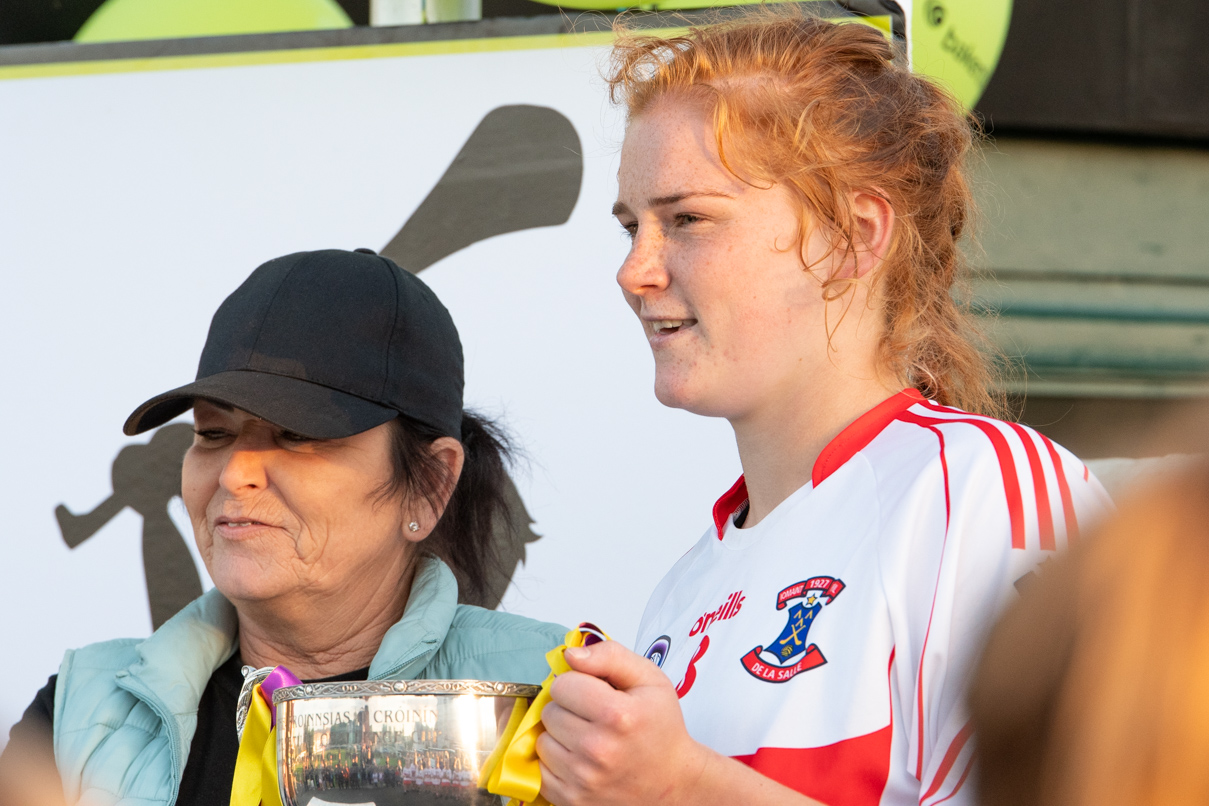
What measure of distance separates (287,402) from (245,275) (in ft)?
2.66

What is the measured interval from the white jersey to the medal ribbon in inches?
15.0

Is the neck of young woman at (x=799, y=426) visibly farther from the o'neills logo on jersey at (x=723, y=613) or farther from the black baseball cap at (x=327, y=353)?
the black baseball cap at (x=327, y=353)

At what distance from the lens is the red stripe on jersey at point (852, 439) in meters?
1.17

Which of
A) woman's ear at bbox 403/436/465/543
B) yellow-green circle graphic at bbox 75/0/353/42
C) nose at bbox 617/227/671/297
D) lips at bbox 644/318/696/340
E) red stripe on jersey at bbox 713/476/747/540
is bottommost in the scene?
woman's ear at bbox 403/436/465/543

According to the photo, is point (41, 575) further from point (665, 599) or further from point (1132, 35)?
point (1132, 35)

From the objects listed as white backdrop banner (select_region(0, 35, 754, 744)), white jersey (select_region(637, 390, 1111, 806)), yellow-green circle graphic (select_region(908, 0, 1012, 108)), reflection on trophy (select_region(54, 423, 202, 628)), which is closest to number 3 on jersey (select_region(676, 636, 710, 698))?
white jersey (select_region(637, 390, 1111, 806))

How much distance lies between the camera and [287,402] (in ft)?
4.94

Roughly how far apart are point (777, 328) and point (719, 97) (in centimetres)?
24

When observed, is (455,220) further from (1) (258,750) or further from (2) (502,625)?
(1) (258,750)

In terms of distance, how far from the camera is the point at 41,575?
2184 millimetres

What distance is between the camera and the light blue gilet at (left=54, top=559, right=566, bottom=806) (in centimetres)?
151

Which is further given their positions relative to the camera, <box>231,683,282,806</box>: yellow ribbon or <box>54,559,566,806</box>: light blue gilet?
<box>54,559,566,806</box>: light blue gilet

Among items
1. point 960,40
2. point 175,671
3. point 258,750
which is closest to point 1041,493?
point 258,750

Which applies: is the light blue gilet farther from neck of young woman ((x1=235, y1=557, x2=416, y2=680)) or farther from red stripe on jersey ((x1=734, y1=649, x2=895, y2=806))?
red stripe on jersey ((x1=734, y1=649, x2=895, y2=806))
